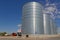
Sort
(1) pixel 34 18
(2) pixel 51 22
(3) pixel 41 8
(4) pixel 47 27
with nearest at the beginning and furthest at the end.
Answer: (1) pixel 34 18
(3) pixel 41 8
(4) pixel 47 27
(2) pixel 51 22

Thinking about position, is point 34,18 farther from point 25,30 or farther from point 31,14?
point 25,30

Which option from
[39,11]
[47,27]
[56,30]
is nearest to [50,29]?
[47,27]

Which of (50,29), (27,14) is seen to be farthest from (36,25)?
(50,29)

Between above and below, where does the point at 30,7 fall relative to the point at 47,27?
above

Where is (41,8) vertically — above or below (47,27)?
above

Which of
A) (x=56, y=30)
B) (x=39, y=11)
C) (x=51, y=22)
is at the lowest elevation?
(x=56, y=30)

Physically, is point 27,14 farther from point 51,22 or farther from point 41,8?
point 51,22

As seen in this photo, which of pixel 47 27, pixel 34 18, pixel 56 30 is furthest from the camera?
pixel 56 30

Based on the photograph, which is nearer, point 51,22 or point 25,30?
point 25,30

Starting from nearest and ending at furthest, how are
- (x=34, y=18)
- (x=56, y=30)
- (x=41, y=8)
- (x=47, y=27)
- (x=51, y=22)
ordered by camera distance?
(x=34, y=18) < (x=41, y=8) < (x=47, y=27) < (x=51, y=22) < (x=56, y=30)

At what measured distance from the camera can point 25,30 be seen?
60.6 meters

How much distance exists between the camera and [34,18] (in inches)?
2345

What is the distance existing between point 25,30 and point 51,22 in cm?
2190

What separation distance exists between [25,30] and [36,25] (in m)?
6.45
